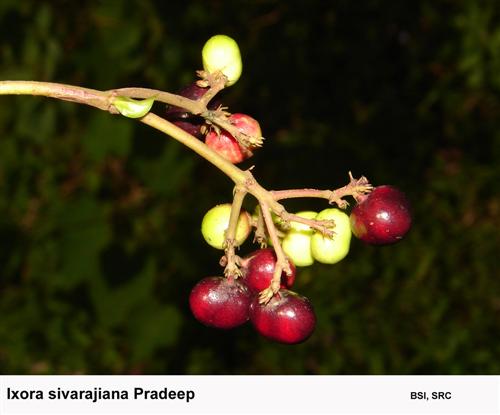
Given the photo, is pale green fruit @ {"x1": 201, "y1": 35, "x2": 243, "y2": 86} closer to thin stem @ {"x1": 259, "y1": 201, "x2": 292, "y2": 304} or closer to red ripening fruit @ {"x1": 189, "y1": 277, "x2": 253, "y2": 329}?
thin stem @ {"x1": 259, "y1": 201, "x2": 292, "y2": 304}

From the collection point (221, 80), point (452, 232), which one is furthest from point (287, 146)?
point (221, 80)

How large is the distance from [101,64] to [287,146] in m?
1.49

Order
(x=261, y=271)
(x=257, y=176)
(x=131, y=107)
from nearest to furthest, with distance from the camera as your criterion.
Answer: (x=131, y=107) < (x=261, y=271) < (x=257, y=176)

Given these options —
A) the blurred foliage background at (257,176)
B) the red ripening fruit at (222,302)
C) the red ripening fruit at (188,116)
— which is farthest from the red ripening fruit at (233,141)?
the blurred foliage background at (257,176)

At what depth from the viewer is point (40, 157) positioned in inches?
205

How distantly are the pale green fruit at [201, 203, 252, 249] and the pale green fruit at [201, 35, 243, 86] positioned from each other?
0.34 m

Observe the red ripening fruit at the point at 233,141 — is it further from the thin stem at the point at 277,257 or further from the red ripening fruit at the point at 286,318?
the red ripening fruit at the point at 286,318

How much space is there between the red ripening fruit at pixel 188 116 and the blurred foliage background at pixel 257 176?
2747 millimetres

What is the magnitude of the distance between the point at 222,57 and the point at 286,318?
700 mm

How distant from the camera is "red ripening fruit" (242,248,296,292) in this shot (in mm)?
1772

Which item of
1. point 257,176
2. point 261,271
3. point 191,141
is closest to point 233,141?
point 191,141

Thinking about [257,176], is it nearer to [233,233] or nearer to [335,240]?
[335,240]

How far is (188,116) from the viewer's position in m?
1.82

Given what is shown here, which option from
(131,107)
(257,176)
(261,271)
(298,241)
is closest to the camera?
(131,107)
